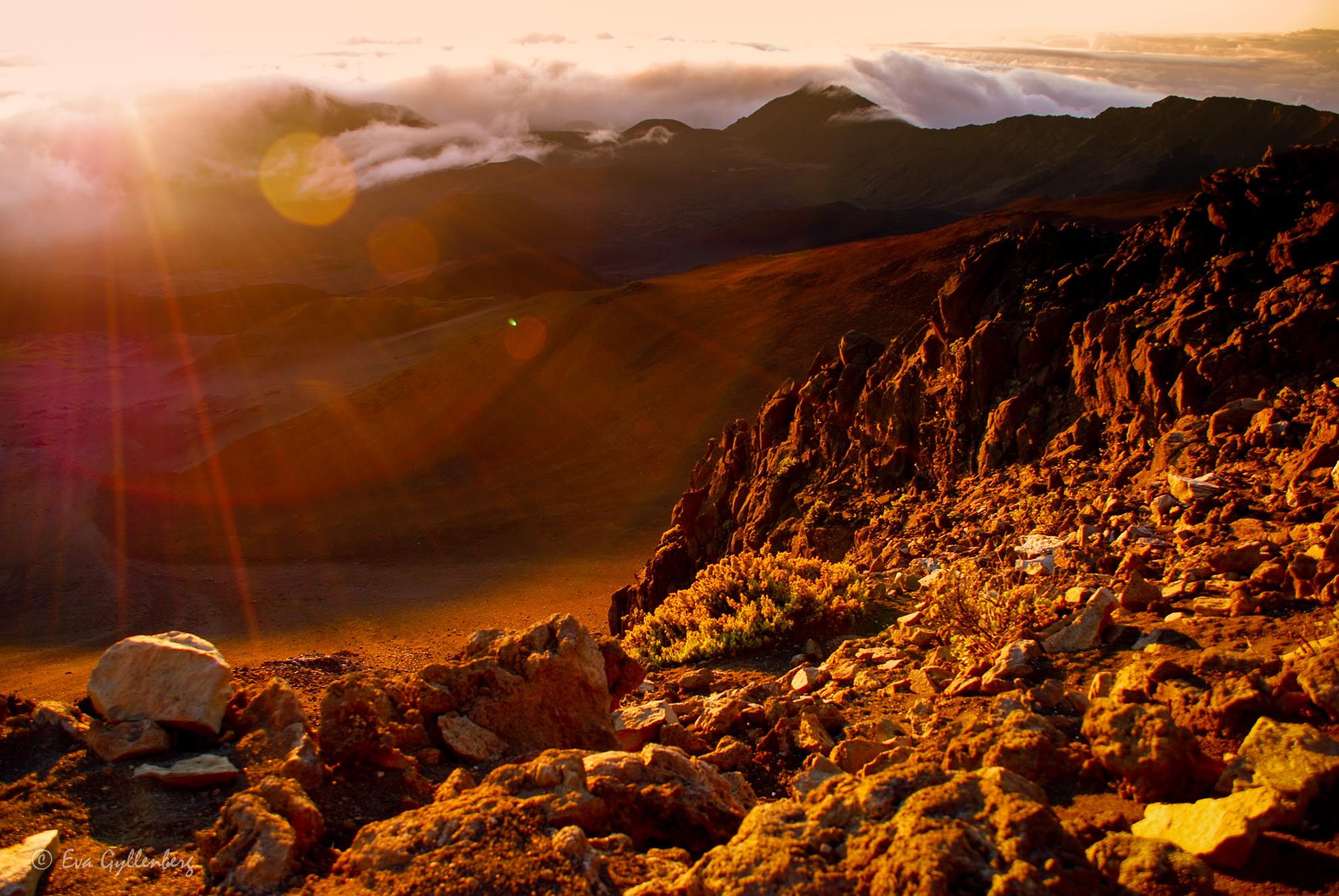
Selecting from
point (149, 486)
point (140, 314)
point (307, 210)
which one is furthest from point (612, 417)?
point (307, 210)

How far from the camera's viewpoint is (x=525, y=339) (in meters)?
33.0

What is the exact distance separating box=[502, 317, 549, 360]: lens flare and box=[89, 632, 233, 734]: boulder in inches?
1106

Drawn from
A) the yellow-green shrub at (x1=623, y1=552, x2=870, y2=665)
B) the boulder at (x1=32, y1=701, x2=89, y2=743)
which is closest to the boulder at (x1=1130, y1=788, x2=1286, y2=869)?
the boulder at (x1=32, y1=701, x2=89, y2=743)

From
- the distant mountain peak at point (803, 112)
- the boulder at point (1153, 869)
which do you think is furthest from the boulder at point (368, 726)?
the distant mountain peak at point (803, 112)

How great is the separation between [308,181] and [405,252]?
65.0 meters

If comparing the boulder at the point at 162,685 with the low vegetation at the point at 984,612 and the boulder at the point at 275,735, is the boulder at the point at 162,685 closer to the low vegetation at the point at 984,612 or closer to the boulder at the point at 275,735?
the boulder at the point at 275,735

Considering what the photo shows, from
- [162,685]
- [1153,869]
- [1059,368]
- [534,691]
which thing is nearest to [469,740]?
[534,691]

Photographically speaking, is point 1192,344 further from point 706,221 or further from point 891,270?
point 706,221

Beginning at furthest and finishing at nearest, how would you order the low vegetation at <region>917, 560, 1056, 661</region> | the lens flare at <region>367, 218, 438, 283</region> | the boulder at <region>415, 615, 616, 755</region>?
the lens flare at <region>367, 218, 438, 283</region>
the low vegetation at <region>917, 560, 1056, 661</region>
the boulder at <region>415, 615, 616, 755</region>

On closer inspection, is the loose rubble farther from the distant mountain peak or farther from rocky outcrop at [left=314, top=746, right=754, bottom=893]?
the distant mountain peak

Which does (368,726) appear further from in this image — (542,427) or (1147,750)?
(542,427)

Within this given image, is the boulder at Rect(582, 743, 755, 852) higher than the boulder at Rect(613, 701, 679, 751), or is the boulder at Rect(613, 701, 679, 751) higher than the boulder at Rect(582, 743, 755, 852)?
the boulder at Rect(582, 743, 755, 852)

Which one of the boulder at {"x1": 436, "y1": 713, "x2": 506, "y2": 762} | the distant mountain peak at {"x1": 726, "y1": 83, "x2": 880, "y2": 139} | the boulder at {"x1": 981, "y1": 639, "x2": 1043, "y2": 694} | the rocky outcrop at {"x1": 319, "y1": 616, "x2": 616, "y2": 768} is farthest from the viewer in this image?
the distant mountain peak at {"x1": 726, "y1": 83, "x2": 880, "y2": 139}

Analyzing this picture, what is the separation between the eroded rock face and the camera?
2018mm
